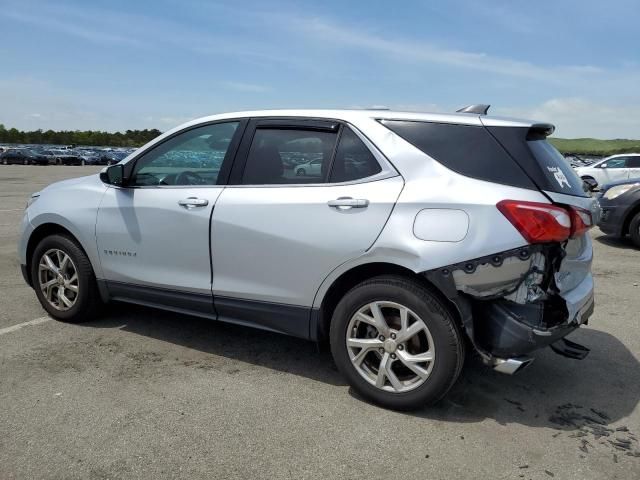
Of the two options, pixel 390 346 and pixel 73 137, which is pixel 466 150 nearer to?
pixel 390 346

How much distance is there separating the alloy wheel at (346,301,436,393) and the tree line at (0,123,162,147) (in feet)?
425

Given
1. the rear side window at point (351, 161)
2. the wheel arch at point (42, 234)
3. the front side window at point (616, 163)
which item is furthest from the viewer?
the front side window at point (616, 163)

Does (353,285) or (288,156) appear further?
(288,156)

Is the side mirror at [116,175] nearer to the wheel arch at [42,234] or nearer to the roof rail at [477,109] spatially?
the wheel arch at [42,234]

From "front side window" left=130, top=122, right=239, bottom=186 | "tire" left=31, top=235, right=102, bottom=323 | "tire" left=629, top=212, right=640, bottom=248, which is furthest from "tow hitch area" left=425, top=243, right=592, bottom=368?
"tire" left=629, top=212, right=640, bottom=248

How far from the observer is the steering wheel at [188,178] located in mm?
3992

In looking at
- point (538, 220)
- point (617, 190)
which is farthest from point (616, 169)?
point (538, 220)

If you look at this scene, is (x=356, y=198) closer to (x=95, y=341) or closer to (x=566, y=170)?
(x=566, y=170)

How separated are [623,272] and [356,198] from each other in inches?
212

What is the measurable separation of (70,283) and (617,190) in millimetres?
8431

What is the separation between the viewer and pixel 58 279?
15.1ft

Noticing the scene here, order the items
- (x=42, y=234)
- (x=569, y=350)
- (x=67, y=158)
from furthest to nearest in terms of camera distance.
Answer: (x=67, y=158), (x=42, y=234), (x=569, y=350)

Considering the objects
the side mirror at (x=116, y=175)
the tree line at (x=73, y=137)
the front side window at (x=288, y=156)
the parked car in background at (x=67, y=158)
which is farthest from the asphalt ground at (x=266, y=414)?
the tree line at (x=73, y=137)

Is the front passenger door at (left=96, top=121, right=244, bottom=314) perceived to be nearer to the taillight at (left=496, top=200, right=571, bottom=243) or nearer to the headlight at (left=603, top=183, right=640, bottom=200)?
the taillight at (left=496, top=200, right=571, bottom=243)
